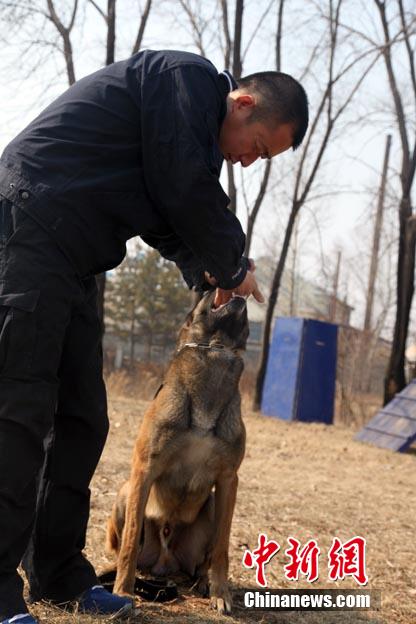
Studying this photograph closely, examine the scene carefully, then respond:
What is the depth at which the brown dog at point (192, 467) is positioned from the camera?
10.1 feet

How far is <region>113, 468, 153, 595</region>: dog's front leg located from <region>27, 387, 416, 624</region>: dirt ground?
0.14 meters

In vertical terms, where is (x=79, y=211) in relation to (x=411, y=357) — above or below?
below

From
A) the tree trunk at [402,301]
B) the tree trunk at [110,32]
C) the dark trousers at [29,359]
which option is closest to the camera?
the dark trousers at [29,359]

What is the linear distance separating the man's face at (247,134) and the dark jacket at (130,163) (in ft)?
0.18

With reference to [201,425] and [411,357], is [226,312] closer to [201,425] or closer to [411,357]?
[201,425]

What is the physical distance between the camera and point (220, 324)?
345cm

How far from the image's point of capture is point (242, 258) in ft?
8.91

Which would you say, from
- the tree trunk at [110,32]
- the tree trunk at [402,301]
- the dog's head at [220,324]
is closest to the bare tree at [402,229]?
the tree trunk at [402,301]

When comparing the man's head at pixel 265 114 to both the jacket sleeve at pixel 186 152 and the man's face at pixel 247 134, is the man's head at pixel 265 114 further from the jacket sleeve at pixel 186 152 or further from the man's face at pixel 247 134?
the jacket sleeve at pixel 186 152

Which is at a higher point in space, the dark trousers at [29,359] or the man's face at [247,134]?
the man's face at [247,134]

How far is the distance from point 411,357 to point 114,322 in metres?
19.4

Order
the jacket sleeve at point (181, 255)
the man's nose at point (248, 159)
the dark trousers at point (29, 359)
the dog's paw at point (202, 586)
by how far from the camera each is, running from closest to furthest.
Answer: the dark trousers at point (29, 359)
the man's nose at point (248, 159)
the jacket sleeve at point (181, 255)
the dog's paw at point (202, 586)

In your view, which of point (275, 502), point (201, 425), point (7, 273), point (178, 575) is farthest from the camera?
point (275, 502)

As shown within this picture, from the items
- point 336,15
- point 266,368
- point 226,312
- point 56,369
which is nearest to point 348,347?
point 266,368
